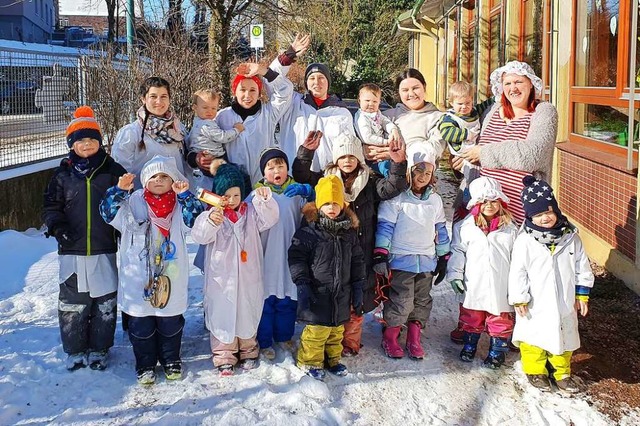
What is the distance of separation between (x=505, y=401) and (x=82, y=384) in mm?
2430

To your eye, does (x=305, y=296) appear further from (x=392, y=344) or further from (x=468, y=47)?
(x=468, y=47)

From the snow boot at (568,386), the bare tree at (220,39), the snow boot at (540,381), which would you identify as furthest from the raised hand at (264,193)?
the bare tree at (220,39)

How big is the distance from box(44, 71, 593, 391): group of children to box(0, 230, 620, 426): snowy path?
119 mm

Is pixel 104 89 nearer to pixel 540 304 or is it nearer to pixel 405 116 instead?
pixel 405 116

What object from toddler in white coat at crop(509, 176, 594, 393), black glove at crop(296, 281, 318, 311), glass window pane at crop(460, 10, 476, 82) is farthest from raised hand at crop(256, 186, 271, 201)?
glass window pane at crop(460, 10, 476, 82)

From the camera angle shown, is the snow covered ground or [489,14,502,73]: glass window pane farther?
[489,14,502,73]: glass window pane

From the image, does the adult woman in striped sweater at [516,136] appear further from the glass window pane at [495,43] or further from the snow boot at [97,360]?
the glass window pane at [495,43]

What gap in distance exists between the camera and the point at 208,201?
3.61 meters

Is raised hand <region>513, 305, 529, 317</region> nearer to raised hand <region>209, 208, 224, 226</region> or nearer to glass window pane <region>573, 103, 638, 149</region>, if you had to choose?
raised hand <region>209, 208, 224, 226</region>

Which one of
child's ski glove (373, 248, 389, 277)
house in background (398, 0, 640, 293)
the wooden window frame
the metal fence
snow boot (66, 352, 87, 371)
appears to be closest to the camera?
snow boot (66, 352, 87, 371)

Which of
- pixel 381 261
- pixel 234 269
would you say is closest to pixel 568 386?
pixel 381 261

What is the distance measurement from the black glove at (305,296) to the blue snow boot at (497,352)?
1.21m

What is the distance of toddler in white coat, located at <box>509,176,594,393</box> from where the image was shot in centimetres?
360

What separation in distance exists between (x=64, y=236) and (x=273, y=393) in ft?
4.98
